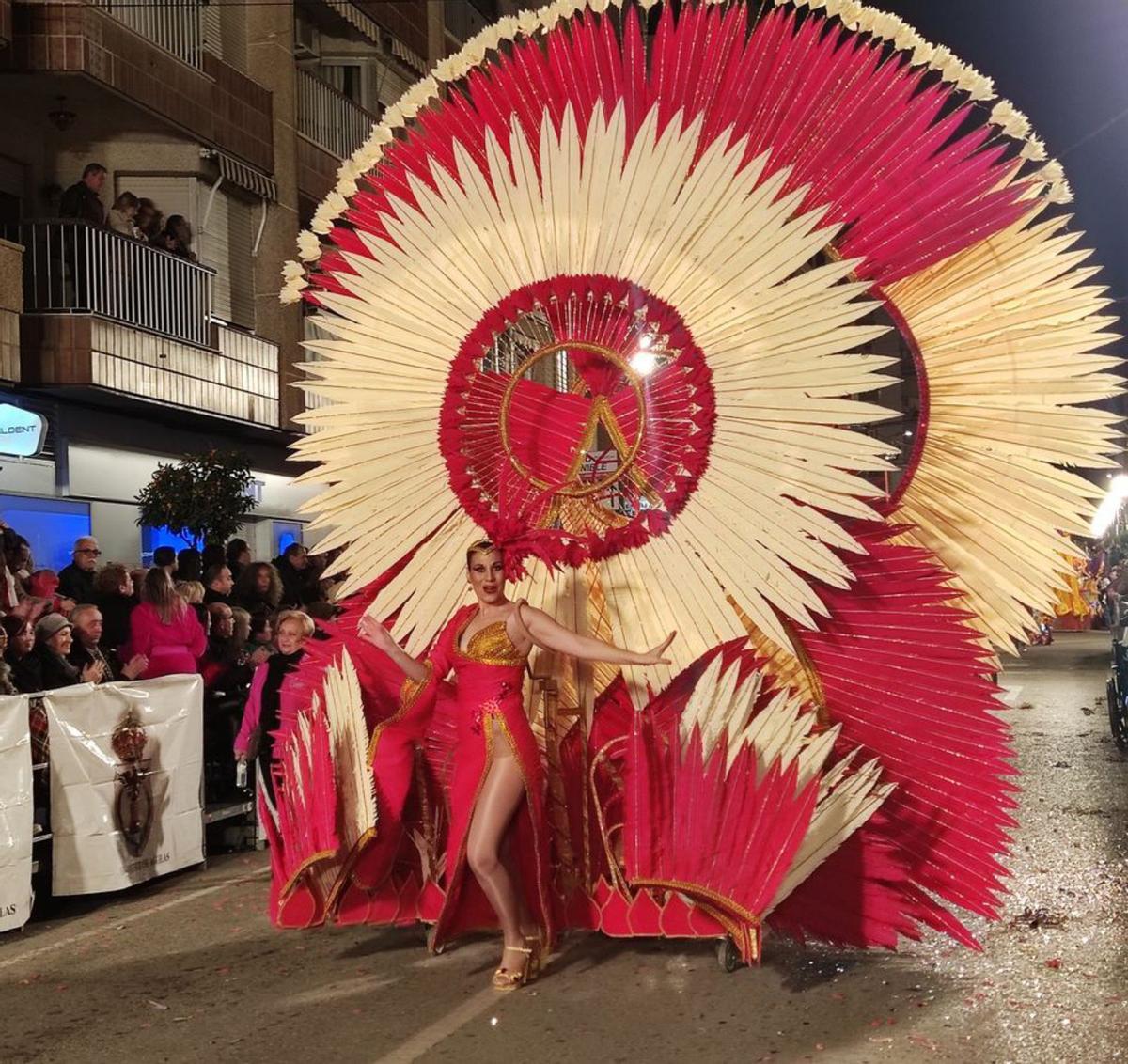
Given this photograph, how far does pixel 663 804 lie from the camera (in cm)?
561

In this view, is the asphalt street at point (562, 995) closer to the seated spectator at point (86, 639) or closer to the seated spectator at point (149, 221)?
the seated spectator at point (86, 639)

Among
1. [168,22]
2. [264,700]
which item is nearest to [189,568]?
[264,700]

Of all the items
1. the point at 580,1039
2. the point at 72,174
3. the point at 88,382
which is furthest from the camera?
the point at 72,174

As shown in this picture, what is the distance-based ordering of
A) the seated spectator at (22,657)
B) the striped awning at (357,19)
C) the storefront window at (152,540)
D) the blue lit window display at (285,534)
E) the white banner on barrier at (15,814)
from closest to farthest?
the white banner on barrier at (15,814) → the seated spectator at (22,657) → the storefront window at (152,540) → the blue lit window display at (285,534) → the striped awning at (357,19)

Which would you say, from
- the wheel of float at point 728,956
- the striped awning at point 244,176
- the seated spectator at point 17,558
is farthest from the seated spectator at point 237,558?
the striped awning at point 244,176

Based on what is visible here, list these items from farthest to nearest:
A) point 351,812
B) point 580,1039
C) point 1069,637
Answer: point 1069,637
point 351,812
point 580,1039

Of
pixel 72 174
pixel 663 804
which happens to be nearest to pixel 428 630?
pixel 663 804

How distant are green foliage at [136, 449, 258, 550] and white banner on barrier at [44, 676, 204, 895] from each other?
526 centimetres

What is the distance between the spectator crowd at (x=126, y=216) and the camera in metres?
15.8

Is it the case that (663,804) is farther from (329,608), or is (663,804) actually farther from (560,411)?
(329,608)

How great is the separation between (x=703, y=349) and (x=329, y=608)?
221 inches

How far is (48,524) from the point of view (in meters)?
16.1

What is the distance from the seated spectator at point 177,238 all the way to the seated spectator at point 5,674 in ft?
32.7

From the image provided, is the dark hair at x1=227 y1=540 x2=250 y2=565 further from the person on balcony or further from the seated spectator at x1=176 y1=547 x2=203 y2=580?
the person on balcony
